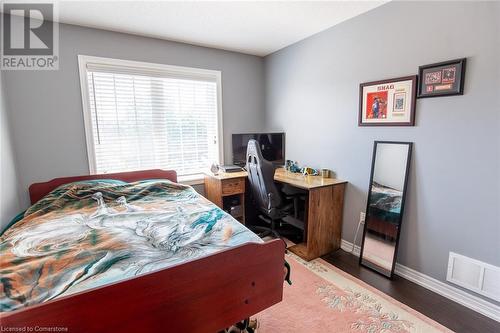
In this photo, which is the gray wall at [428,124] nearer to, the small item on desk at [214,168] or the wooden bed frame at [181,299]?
the small item on desk at [214,168]

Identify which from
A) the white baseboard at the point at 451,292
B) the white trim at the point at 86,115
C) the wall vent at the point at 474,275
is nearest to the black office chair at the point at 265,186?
the white baseboard at the point at 451,292

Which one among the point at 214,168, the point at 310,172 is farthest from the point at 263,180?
the point at 214,168

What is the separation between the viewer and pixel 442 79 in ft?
5.79

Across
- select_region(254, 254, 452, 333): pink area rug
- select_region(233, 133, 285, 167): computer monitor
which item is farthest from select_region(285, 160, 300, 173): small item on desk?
select_region(254, 254, 452, 333): pink area rug

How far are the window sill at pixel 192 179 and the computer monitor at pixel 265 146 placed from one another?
55 cm

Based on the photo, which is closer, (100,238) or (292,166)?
(100,238)

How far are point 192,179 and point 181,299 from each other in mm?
2293

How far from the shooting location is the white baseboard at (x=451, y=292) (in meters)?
1.64

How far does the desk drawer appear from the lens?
9.23 feet

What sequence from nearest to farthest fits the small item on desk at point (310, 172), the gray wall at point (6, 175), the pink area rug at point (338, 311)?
1. the pink area rug at point (338, 311)
2. the gray wall at point (6, 175)
3. the small item on desk at point (310, 172)

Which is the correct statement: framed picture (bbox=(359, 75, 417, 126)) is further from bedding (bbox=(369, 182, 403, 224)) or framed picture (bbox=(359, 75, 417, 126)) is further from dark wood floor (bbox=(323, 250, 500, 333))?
dark wood floor (bbox=(323, 250, 500, 333))

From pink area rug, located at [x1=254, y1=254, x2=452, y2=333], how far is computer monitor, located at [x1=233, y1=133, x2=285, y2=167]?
5.51 ft

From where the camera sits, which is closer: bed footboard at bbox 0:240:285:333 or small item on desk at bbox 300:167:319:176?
bed footboard at bbox 0:240:285:333

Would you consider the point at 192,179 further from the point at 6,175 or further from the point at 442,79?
the point at 442,79
